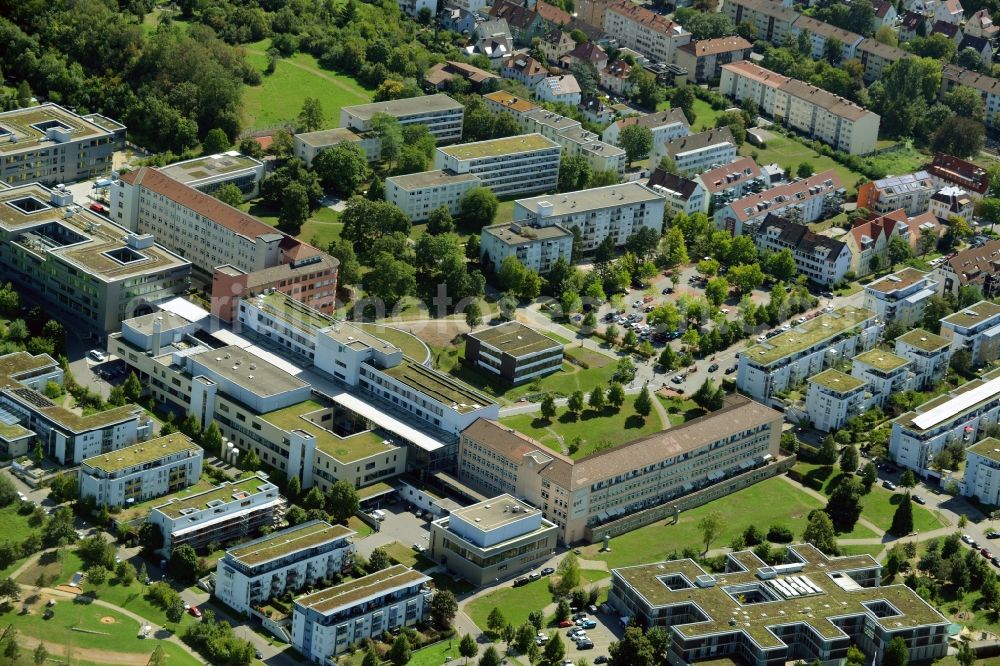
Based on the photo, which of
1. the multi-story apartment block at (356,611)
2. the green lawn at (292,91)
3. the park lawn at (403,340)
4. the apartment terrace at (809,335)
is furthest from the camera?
the green lawn at (292,91)

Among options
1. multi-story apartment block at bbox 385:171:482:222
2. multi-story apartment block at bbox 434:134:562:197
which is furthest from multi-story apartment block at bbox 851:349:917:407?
multi-story apartment block at bbox 434:134:562:197

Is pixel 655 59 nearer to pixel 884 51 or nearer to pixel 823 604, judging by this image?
pixel 884 51

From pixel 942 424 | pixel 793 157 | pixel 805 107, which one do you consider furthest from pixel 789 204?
pixel 942 424

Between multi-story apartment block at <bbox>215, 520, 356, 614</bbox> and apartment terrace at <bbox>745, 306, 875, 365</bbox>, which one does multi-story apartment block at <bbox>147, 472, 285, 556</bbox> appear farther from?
apartment terrace at <bbox>745, 306, 875, 365</bbox>

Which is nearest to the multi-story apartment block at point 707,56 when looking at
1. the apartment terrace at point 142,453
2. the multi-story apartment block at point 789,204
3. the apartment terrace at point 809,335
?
the multi-story apartment block at point 789,204

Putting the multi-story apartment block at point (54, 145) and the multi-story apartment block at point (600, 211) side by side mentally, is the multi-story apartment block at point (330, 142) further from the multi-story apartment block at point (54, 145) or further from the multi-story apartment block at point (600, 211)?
the multi-story apartment block at point (600, 211)

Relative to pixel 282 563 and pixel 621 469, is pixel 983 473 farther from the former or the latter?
pixel 282 563
